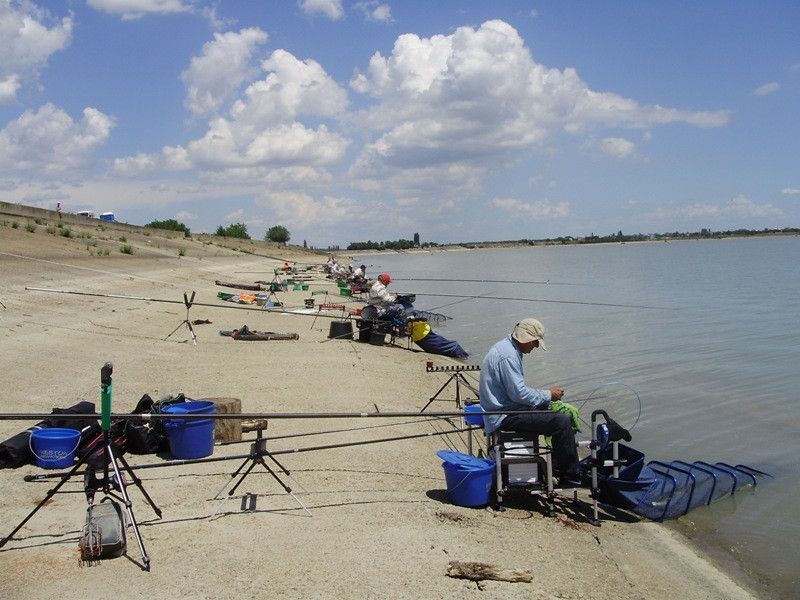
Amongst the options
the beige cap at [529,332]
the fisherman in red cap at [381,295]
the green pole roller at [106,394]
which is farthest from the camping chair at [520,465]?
the fisherman in red cap at [381,295]

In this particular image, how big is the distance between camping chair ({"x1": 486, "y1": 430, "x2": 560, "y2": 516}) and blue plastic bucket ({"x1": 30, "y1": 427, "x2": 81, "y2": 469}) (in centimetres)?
357

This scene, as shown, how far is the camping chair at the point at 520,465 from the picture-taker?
19.9ft

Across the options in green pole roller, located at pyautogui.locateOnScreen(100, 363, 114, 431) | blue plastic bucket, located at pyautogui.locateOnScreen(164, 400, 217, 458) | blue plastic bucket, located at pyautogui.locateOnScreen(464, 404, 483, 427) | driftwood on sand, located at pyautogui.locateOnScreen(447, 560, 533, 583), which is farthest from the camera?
blue plastic bucket, located at pyautogui.locateOnScreen(464, 404, 483, 427)

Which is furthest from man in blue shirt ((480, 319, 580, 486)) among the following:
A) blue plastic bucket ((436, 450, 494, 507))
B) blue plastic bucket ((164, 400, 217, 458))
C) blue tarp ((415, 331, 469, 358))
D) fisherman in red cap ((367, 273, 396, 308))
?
fisherman in red cap ((367, 273, 396, 308))

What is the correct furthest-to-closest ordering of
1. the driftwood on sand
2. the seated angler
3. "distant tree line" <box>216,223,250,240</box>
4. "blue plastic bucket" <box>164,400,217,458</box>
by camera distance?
1. "distant tree line" <box>216,223,250,240</box>
2. the seated angler
3. "blue plastic bucket" <box>164,400,217,458</box>
4. the driftwood on sand

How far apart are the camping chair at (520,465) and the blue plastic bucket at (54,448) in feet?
11.7

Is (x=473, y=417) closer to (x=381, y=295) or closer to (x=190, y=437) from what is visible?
(x=190, y=437)

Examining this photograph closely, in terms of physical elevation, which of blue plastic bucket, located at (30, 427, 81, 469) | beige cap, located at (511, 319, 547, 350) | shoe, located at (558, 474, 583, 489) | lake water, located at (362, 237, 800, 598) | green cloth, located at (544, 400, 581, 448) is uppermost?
beige cap, located at (511, 319, 547, 350)

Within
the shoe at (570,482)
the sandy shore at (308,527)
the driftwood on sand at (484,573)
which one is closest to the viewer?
the sandy shore at (308,527)

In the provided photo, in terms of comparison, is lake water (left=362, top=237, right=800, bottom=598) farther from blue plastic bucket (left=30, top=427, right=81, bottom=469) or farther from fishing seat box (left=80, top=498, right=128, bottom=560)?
blue plastic bucket (left=30, top=427, right=81, bottom=469)

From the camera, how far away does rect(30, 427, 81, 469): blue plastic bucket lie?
6012mm

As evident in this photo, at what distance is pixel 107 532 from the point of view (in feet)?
15.0

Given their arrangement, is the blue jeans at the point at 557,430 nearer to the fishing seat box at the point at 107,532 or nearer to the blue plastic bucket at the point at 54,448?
the fishing seat box at the point at 107,532

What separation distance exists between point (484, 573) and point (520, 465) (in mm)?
1488
